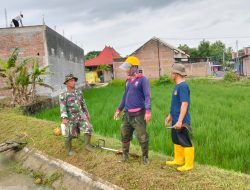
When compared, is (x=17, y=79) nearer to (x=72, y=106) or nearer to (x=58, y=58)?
(x=58, y=58)

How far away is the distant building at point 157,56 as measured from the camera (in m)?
36.4

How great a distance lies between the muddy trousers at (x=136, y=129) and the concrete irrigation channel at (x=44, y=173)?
0.66m

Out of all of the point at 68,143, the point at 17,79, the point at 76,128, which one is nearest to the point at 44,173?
the point at 68,143

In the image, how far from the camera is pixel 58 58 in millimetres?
16734

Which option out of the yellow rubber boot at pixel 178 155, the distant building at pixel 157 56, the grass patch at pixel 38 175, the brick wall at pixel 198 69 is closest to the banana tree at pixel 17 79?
the grass patch at pixel 38 175

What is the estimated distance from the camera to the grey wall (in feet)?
48.3

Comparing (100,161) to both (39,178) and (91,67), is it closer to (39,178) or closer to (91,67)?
(39,178)

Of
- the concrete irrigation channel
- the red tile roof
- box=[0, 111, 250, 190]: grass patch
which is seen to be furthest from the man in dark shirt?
the red tile roof

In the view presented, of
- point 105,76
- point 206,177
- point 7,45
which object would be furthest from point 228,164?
point 105,76

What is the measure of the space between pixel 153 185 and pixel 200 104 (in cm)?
732

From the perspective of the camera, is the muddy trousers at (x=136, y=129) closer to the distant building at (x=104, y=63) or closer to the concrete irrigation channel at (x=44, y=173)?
the concrete irrigation channel at (x=44, y=173)

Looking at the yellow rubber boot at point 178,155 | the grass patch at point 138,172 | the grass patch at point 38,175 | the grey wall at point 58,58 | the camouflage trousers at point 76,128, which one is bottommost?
the grass patch at point 38,175

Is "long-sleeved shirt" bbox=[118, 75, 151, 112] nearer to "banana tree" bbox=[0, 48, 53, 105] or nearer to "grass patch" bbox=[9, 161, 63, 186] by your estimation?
"grass patch" bbox=[9, 161, 63, 186]

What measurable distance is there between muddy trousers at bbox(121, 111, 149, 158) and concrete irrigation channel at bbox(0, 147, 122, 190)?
664mm
